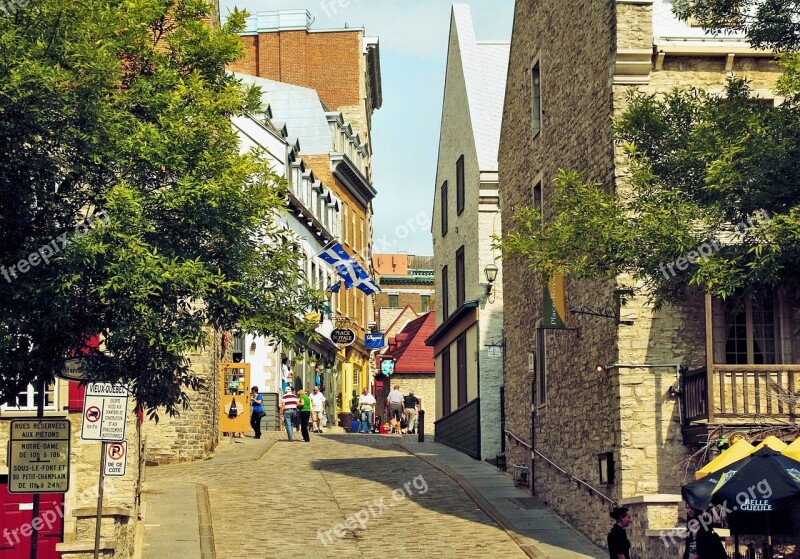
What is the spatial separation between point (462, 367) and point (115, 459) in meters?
20.6

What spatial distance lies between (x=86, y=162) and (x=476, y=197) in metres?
20.1

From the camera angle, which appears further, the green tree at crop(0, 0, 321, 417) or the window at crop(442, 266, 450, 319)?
the window at crop(442, 266, 450, 319)

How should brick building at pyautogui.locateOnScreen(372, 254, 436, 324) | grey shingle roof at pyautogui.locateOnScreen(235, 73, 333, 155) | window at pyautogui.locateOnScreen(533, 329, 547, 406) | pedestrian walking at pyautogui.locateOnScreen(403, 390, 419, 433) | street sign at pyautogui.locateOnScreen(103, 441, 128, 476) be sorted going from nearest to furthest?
1. street sign at pyautogui.locateOnScreen(103, 441, 128, 476)
2. window at pyautogui.locateOnScreen(533, 329, 547, 406)
3. pedestrian walking at pyautogui.locateOnScreen(403, 390, 419, 433)
4. grey shingle roof at pyautogui.locateOnScreen(235, 73, 333, 155)
5. brick building at pyautogui.locateOnScreen(372, 254, 436, 324)

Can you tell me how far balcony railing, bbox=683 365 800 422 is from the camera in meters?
20.8

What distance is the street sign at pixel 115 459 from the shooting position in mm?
18367

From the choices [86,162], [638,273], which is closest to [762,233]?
[638,273]

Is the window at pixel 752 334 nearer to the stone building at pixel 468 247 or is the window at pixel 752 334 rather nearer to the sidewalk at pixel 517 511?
the sidewalk at pixel 517 511

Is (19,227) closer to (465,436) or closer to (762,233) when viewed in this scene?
(762,233)

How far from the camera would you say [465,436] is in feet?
120

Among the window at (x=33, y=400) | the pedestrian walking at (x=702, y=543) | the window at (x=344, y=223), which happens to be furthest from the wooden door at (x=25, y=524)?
the window at (x=344, y=223)

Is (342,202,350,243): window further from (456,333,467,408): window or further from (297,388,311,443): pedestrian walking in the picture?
(297,388,311,443): pedestrian walking

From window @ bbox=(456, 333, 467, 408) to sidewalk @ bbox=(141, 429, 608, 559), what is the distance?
3.38 meters

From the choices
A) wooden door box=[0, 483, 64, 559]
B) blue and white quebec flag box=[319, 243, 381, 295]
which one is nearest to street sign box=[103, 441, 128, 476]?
wooden door box=[0, 483, 64, 559]

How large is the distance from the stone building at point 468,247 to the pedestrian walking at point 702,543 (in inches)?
613
